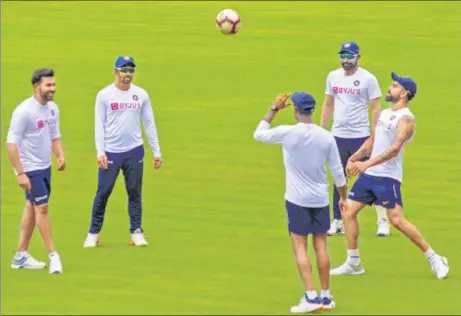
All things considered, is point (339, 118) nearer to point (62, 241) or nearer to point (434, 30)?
point (62, 241)

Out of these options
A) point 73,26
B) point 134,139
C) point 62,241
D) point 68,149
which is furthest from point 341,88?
point 73,26

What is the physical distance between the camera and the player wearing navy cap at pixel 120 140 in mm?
19156

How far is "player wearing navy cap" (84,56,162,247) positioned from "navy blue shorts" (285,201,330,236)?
3.70 metres

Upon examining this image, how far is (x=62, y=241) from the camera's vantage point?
19547mm

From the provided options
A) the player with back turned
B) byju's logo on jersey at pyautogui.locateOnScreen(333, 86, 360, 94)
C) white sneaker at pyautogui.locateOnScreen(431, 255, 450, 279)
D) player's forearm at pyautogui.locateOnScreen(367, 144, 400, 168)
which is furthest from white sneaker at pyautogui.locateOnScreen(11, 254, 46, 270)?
white sneaker at pyautogui.locateOnScreen(431, 255, 450, 279)

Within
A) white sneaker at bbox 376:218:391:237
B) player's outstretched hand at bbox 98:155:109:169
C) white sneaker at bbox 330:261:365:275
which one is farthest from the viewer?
white sneaker at bbox 376:218:391:237

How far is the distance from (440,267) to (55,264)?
15.2 feet

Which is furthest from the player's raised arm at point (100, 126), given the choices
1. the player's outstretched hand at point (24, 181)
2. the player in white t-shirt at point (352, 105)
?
the player in white t-shirt at point (352, 105)

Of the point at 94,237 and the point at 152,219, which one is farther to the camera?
the point at 152,219

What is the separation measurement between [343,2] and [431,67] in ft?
20.7

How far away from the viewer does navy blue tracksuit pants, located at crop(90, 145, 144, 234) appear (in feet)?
63.2

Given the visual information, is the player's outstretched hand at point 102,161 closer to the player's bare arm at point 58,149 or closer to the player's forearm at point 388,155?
the player's bare arm at point 58,149

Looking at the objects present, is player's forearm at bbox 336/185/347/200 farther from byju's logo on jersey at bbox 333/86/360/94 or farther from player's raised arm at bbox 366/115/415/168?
byju's logo on jersey at bbox 333/86/360/94

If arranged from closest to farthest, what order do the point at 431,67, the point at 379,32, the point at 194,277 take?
the point at 194,277, the point at 431,67, the point at 379,32
